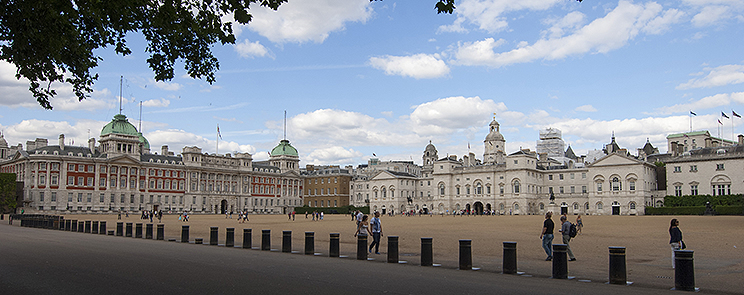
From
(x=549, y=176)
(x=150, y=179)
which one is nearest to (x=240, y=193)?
(x=150, y=179)

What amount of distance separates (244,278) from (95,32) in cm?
828

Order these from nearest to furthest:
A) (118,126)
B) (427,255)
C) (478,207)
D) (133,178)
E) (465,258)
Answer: (465,258), (427,255), (118,126), (133,178), (478,207)

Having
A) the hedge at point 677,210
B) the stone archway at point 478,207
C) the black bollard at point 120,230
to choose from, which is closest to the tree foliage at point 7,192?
the black bollard at point 120,230

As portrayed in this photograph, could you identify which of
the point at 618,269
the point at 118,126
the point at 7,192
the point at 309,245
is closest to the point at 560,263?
the point at 618,269

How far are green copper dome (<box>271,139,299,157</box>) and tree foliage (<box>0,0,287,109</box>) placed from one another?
4551 inches

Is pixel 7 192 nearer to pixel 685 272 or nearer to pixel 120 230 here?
pixel 120 230

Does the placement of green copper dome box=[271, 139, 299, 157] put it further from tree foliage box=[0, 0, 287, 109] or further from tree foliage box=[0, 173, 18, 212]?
tree foliage box=[0, 0, 287, 109]

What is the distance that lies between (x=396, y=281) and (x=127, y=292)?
5292 millimetres

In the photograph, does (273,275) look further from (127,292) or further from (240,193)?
(240,193)

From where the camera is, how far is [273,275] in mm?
12352

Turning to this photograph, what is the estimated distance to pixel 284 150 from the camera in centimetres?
13100

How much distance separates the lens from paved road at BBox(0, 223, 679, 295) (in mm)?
10320

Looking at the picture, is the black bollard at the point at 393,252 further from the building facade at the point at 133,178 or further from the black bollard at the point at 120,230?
the building facade at the point at 133,178

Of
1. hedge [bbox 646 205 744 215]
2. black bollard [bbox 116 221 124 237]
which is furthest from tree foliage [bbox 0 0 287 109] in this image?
hedge [bbox 646 205 744 215]
